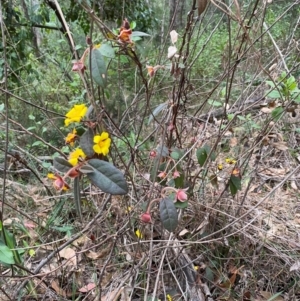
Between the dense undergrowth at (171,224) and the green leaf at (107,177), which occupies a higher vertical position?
the green leaf at (107,177)

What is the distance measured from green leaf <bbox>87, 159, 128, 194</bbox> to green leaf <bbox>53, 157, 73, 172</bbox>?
43mm

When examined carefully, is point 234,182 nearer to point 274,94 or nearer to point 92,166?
point 274,94

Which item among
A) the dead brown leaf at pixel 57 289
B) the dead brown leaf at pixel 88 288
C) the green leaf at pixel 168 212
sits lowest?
the dead brown leaf at pixel 57 289

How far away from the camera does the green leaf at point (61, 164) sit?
741 millimetres

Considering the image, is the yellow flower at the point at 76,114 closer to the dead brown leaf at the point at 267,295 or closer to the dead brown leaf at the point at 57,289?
the dead brown leaf at the point at 57,289

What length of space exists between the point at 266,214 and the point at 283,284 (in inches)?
11.4

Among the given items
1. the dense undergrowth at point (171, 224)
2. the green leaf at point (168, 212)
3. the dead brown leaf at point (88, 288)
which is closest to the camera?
the green leaf at point (168, 212)

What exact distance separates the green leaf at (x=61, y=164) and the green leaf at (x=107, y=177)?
0.04 metres

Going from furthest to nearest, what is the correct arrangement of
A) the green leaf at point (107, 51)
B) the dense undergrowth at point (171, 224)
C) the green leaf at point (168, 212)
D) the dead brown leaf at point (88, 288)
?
the dead brown leaf at point (88, 288), the dense undergrowth at point (171, 224), the green leaf at point (168, 212), the green leaf at point (107, 51)

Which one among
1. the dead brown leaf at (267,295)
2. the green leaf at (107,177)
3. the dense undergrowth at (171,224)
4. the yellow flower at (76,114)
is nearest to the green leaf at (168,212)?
the dense undergrowth at (171,224)

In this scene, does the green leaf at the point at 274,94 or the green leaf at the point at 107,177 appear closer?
the green leaf at the point at 107,177

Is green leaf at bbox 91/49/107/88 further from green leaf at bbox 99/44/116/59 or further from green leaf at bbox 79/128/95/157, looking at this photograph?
green leaf at bbox 79/128/95/157

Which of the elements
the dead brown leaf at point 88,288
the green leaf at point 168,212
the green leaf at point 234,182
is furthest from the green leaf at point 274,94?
the dead brown leaf at point 88,288

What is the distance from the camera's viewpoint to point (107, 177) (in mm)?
750
